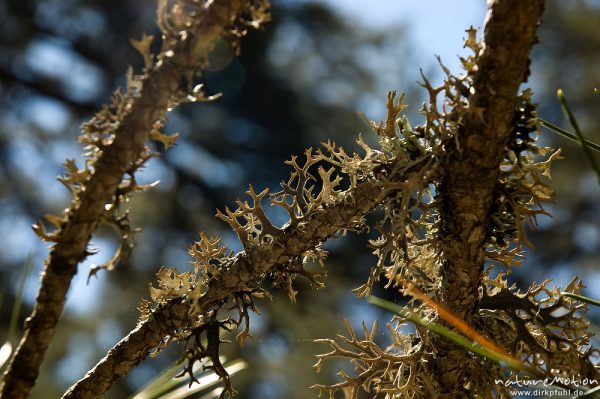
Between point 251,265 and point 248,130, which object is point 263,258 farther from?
point 248,130

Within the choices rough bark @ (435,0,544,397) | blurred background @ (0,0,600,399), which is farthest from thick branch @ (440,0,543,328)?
blurred background @ (0,0,600,399)

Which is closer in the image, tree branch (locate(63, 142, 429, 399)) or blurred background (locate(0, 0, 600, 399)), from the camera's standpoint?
tree branch (locate(63, 142, 429, 399))

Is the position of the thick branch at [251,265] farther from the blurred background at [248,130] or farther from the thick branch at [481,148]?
the blurred background at [248,130]

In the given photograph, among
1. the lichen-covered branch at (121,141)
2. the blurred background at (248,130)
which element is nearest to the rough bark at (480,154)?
the lichen-covered branch at (121,141)

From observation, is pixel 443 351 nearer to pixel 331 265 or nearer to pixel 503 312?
pixel 503 312

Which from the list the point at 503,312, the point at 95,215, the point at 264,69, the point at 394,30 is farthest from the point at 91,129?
the point at 394,30

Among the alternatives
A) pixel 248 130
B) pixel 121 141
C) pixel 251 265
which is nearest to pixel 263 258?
pixel 251 265

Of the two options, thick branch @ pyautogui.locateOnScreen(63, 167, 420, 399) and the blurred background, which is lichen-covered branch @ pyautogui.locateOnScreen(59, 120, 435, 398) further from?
the blurred background
